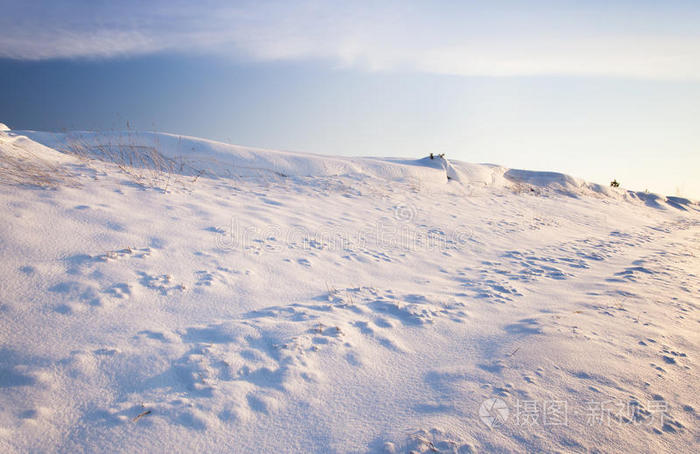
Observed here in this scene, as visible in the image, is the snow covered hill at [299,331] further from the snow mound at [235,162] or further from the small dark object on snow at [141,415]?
the snow mound at [235,162]

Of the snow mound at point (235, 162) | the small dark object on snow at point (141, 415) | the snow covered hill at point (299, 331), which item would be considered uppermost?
the snow mound at point (235, 162)

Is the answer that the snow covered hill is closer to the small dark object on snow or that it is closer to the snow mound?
the small dark object on snow

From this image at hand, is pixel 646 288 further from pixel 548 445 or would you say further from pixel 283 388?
pixel 283 388

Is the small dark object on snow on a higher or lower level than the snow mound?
lower

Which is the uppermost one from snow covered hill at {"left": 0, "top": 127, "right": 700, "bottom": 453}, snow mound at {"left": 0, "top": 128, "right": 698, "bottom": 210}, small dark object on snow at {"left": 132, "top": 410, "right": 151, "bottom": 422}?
snow mound at {"left": 0, "top": 128, "right": 698, "bottom": 210}

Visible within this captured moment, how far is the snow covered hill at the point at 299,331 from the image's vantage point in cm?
153

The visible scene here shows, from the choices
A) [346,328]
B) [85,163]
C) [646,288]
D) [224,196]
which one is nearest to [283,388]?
[346,328]

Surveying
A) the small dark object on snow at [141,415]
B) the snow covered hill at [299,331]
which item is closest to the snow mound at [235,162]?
the snow covered hill at [299,331]

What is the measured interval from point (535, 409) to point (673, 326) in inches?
82.3

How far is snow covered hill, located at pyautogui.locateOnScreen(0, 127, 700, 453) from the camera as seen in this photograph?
1530 millimetres

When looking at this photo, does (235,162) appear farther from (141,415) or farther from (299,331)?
(141,415)

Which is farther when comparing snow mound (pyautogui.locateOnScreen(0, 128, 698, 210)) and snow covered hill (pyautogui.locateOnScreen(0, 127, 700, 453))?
snow mound (pyautogui.locateOnScreen(0, 128, 698, 210))

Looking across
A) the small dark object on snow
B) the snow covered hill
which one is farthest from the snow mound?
the small dark object on snow

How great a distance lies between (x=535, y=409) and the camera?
166cm
